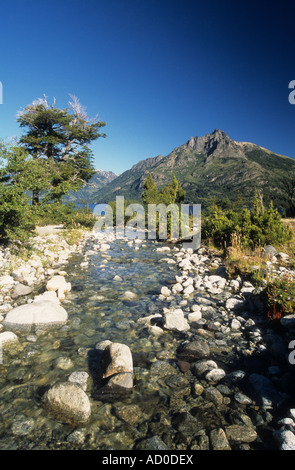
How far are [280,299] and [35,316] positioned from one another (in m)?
5.12

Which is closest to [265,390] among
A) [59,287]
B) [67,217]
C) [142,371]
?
[142,371]

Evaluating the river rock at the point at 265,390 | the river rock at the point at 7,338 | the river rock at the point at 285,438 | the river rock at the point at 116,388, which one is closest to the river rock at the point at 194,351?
the river rock at the point at 265,390

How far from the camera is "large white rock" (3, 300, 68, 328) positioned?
4828 mm

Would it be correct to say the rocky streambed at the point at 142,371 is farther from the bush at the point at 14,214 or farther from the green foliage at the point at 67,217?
the green foliage at the point at 67,217

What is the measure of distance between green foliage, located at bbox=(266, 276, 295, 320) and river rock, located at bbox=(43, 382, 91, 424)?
12.9 ft

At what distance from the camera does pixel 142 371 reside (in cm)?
376

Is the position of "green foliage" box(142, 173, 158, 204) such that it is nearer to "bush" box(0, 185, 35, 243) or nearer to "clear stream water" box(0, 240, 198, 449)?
"bush" box(0, 185, 35, 243)

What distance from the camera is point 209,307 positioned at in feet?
20.0

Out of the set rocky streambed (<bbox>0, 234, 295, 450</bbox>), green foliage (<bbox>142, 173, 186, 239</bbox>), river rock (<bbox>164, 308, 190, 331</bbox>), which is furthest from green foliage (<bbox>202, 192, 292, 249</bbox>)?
river rock (<bbox>164, 308, 190, 331</bbox>)

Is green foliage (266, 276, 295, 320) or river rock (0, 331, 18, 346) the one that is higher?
green foliage (266, 276, 295, 320)

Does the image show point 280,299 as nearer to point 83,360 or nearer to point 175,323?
point 175,323

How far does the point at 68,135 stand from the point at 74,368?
1084 inches

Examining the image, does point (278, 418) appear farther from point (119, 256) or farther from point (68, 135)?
point (68, 135)

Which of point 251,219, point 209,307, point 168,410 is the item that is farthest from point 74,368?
point 251,219
